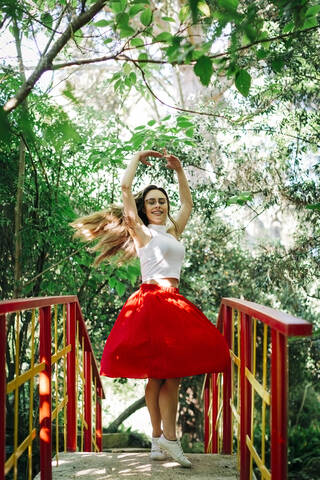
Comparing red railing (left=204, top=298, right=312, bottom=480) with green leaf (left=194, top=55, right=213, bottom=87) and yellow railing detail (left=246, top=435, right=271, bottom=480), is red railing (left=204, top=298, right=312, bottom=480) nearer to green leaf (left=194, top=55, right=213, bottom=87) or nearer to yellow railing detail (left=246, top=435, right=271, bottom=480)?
yellow railing detail (left=246, top=435, right=271, bottom=480)

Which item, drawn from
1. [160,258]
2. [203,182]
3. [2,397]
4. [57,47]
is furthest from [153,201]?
[203,182]

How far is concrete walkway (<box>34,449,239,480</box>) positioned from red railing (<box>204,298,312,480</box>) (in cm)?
17

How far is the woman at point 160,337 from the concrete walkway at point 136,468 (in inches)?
3.6

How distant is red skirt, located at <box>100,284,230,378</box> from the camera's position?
9.76 feet

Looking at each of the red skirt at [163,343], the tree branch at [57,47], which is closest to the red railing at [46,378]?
the red skirt at [163,343]

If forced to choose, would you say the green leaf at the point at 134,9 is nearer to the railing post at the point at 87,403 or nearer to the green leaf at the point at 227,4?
the green leaf at the point at 227,4

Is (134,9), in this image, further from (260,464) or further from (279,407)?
(260,464)

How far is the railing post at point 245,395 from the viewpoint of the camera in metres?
2.56

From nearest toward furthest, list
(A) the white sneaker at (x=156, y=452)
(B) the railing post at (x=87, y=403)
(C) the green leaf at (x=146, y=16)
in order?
(C) the green leaf at (x=146, y=16) → (A) the white sneaker at (x=156, y=452) → (B) the railing post at (x=87, y=403)

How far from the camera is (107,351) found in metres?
3.16

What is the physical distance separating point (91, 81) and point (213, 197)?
8.32m

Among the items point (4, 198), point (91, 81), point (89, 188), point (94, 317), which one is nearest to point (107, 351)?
point (4, 198)

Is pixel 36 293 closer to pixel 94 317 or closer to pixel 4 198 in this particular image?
pixel 4 198

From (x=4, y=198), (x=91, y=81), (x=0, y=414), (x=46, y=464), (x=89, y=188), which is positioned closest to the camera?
(x=0, y=414)
